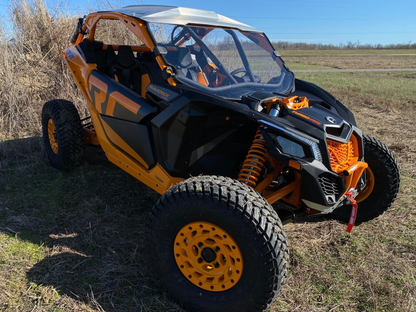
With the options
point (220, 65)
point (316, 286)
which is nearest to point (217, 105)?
point (220, 65)

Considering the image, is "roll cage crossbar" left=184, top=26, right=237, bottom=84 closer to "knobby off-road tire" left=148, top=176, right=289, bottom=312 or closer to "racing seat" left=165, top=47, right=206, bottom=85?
"racing seat" left=165, top=47, right=206, bottom=85

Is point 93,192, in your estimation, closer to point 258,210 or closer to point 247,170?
point 247,170

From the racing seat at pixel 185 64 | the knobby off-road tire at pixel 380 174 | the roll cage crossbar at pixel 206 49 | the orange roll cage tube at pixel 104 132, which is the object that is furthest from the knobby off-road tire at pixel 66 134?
the knobby off-road tire at pixel 380 174

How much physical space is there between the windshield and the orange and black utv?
14mm

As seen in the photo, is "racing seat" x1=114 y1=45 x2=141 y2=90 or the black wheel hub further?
"racing seat" x1=114 y1=45 x2=141 y2=90

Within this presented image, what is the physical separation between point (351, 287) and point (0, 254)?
9.69 feet

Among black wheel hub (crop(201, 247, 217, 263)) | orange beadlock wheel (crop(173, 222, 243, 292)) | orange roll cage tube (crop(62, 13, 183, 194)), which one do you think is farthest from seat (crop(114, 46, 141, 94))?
black wheel hub (crop(201, 247, 217, 263))

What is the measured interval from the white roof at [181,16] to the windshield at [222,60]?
0.07 meters

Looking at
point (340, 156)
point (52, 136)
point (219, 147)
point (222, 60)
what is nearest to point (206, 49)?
point (222, 60)

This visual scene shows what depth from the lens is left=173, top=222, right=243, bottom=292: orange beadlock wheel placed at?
2.19 meters

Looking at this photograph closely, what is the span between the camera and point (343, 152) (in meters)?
2.61

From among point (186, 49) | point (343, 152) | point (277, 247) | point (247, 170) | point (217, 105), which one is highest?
point (186, 49)

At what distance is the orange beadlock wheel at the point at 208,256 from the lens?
86.2 inches

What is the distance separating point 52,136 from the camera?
471cm
